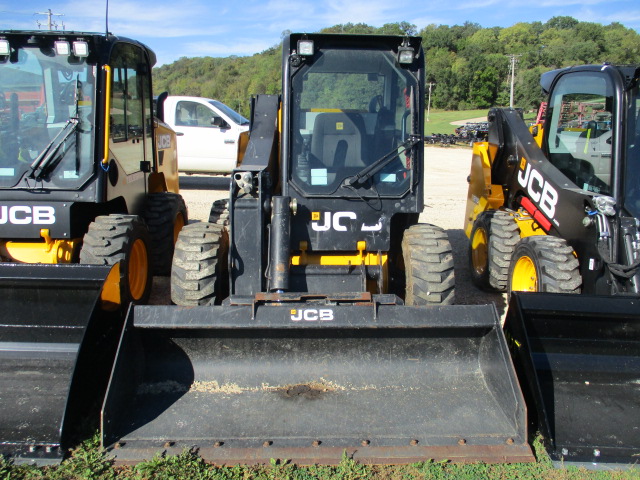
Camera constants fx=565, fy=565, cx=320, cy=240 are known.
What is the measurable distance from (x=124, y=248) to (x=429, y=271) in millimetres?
2488

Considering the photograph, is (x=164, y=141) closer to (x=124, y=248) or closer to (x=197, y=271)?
(x=124, y=248)

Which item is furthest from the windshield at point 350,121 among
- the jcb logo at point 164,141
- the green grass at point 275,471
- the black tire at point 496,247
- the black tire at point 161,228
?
the jcb logo at point 164,141

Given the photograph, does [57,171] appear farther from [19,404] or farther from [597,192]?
[597,192]

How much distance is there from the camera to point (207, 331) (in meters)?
3.63

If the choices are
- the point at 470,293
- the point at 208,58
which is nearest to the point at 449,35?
the point at 208,58

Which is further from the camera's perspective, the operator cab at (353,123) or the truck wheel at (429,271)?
the operator cab at (353,123)

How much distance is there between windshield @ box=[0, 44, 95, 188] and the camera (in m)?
4.87

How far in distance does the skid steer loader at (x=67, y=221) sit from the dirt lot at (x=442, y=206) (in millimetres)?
1315

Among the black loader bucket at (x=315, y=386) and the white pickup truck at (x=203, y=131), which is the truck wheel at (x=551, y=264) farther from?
the white pickup truck at (x=203, y=131)

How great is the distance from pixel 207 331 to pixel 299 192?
1.39m

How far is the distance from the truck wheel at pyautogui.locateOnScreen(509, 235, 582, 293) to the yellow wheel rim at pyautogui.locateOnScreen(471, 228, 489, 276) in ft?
4.15

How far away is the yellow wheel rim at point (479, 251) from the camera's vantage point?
6.50 metres

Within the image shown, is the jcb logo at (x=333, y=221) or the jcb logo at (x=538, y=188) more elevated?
the jcb logo at (x=538, y=188)

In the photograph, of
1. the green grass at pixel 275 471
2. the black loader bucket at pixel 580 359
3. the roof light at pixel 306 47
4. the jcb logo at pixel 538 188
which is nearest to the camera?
the green grass at pixel 275 471
